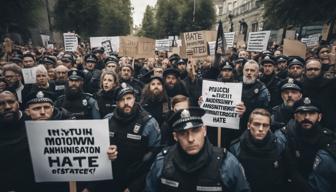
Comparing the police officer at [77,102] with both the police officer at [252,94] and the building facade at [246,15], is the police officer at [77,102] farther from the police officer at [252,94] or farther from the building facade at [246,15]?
the building facade at [246,15]

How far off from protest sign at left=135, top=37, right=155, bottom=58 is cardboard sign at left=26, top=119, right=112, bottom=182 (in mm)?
Result: 6410

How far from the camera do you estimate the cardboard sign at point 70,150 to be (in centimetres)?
332

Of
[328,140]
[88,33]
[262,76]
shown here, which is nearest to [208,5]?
[88,33]

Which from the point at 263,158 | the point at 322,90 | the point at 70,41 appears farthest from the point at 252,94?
the point at 70,41

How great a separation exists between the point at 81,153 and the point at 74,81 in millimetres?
2731

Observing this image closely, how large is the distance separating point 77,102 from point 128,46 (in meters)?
4.13

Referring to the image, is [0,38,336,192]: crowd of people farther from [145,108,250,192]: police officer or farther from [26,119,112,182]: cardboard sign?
[26,119,112,182]: cardboard sign

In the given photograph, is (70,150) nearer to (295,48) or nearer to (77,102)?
(77,102)

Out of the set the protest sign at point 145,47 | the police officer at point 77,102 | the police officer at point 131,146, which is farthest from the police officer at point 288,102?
the protest sign at point 145,47

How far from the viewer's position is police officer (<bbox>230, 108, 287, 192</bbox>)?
353 centimetres

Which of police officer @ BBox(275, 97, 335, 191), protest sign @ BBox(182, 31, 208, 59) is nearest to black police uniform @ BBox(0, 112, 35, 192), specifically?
police officer @ BBox(275, 97, 335, 191)

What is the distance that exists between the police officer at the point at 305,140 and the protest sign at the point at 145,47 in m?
6.15

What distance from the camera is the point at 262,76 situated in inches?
291

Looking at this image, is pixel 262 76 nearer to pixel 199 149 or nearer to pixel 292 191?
pixel 292 191
